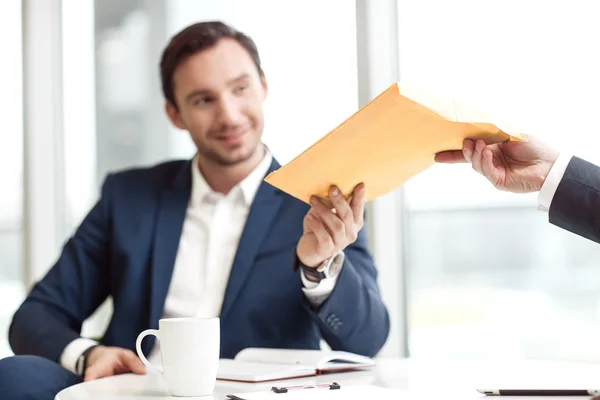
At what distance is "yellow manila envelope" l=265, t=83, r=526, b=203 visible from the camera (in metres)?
1.05

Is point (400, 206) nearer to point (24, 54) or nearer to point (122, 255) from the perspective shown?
point (122, 255)

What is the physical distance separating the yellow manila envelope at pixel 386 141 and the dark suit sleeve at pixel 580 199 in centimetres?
12

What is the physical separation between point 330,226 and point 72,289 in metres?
0.87

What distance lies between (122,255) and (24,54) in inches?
58.8

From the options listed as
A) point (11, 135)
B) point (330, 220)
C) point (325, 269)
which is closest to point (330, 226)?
point (330, 220)

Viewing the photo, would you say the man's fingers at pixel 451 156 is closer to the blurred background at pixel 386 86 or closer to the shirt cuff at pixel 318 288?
the shirt cuff at pixel 318 288

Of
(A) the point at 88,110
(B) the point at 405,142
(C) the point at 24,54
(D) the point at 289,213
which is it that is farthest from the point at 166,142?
(B) the point at 405,142

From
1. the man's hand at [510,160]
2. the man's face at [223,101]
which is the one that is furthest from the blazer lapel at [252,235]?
the man's hand at [510,160]

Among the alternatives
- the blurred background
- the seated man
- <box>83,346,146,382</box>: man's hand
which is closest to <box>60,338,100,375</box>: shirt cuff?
the seated man

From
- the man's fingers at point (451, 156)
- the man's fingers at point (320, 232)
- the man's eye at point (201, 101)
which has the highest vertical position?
the man's eye at point (201, 101)

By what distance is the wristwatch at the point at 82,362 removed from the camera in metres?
1.62

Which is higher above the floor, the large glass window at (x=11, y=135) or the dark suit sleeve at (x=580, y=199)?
the large glass window at (x=11, y=135)

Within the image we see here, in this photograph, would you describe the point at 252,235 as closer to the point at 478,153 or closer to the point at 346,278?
the point at 346,278

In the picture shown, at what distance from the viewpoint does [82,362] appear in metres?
1.63
